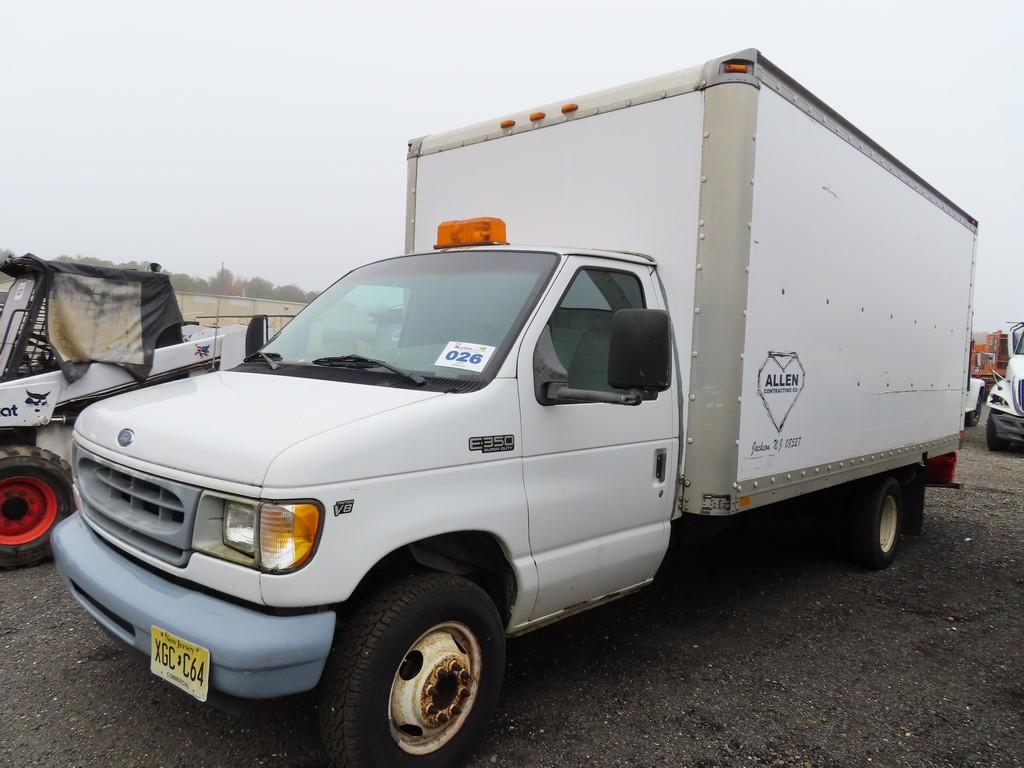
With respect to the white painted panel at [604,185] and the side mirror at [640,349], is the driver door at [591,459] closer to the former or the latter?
the white painted panel at [604,185]

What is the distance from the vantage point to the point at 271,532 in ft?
7.70

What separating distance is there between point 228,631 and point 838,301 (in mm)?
4153

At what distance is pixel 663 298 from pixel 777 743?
2194mm

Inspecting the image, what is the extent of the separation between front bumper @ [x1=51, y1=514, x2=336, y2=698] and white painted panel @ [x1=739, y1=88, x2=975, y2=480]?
2.42m

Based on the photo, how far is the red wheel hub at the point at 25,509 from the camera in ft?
17.9

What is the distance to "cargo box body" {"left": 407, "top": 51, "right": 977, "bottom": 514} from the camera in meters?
3.77

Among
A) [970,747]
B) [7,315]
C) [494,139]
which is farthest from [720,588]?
[7,315]

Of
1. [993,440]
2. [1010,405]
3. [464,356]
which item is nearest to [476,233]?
[464,356]

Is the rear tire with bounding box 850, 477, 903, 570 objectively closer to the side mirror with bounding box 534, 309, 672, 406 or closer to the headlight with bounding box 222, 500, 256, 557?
the side mirror with bounding box 534, 309, 672, 406

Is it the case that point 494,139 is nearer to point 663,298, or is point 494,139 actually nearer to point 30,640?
point 663,298

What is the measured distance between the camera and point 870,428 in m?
5.31

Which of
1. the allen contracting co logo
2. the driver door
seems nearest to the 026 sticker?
the driver door

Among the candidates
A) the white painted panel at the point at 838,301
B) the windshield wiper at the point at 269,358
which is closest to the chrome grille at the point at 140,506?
the windshield wiper at the point at 269,358

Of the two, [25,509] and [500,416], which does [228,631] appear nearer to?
[500,416]
